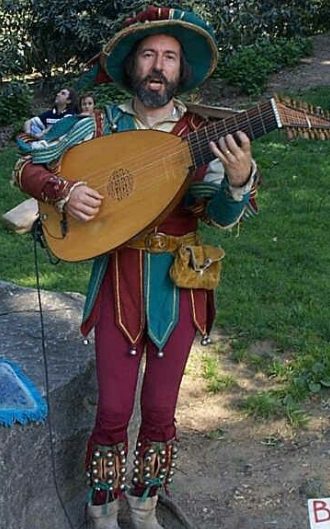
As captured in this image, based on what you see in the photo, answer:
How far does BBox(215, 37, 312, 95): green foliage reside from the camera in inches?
420

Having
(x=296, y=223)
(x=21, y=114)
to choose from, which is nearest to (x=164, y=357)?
(x=296, y=223)

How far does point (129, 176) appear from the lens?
2.96 m

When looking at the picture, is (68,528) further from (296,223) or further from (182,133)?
(296,223)

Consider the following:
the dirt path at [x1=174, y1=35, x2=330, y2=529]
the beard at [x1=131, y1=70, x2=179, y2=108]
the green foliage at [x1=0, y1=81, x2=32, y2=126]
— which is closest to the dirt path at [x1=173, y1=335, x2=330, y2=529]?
the dirt path at [x1=174, y1=35, x2=330, y2=529]

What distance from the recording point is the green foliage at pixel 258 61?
10.7 metres

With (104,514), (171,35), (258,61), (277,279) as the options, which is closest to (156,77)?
(171,35)

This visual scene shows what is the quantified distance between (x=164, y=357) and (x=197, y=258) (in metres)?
0.34

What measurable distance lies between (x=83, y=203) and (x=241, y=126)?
56 centimetres

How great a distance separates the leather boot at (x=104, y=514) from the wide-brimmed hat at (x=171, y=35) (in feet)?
4.70

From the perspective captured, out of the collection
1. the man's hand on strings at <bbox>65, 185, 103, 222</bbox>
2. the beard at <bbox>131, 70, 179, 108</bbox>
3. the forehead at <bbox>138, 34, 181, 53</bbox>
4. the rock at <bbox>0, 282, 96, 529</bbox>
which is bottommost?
the rock at <bbox>0, 282, 96, 529</bbox>

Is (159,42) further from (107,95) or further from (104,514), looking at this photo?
(107,95)

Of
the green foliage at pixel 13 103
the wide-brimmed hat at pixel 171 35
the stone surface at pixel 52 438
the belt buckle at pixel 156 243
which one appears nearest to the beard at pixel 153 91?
the wide-brimmed hat at pixel 171 35

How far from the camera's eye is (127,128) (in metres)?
2.99

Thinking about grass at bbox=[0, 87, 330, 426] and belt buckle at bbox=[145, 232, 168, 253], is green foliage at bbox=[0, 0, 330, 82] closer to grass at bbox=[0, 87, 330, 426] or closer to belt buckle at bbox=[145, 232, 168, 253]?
grass at bbox=[0, 87, 330, 426]
